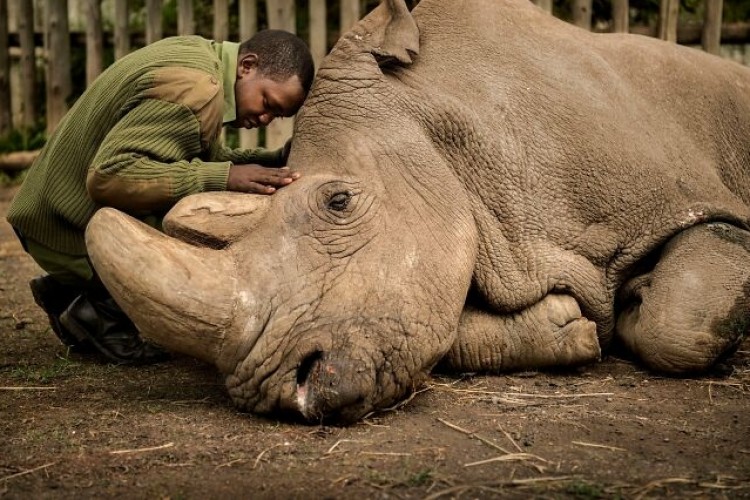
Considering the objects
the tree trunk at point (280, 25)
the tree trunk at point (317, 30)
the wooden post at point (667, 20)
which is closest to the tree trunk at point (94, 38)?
the tree trunk at point (280, 25)

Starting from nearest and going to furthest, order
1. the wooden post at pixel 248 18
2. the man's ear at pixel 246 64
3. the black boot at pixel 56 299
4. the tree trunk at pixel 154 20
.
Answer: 1. the man's ear at pixel 246 64
2. the black boot at pixel 56 299
3. the wooden post at pixel 248 18
4. the tree trunk at pixel 154 20

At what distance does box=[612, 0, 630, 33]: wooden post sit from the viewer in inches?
304

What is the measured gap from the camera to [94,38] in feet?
29.3

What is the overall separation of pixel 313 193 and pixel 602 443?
1.23 m

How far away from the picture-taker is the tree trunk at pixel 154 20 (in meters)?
8.52

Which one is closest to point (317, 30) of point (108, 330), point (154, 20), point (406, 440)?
point (154, 20)

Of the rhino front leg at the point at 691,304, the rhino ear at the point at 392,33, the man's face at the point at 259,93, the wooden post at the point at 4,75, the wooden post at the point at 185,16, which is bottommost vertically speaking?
the wooden post at the point at 4,75

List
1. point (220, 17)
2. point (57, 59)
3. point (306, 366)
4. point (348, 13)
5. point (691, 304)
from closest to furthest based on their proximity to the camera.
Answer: point (306, 366), point (691, 304), point (348, 13), point (220, 17), point (57, 59)

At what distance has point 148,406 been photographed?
3723mm

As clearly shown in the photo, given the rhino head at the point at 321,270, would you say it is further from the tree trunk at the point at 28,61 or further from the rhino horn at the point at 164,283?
the tree trunk at the point at 28,61

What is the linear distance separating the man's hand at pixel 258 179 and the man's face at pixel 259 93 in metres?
0.48

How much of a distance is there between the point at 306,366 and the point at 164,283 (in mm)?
497

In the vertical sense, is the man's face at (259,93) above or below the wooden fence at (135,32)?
above

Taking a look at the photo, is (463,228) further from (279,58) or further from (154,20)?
(154,20)
